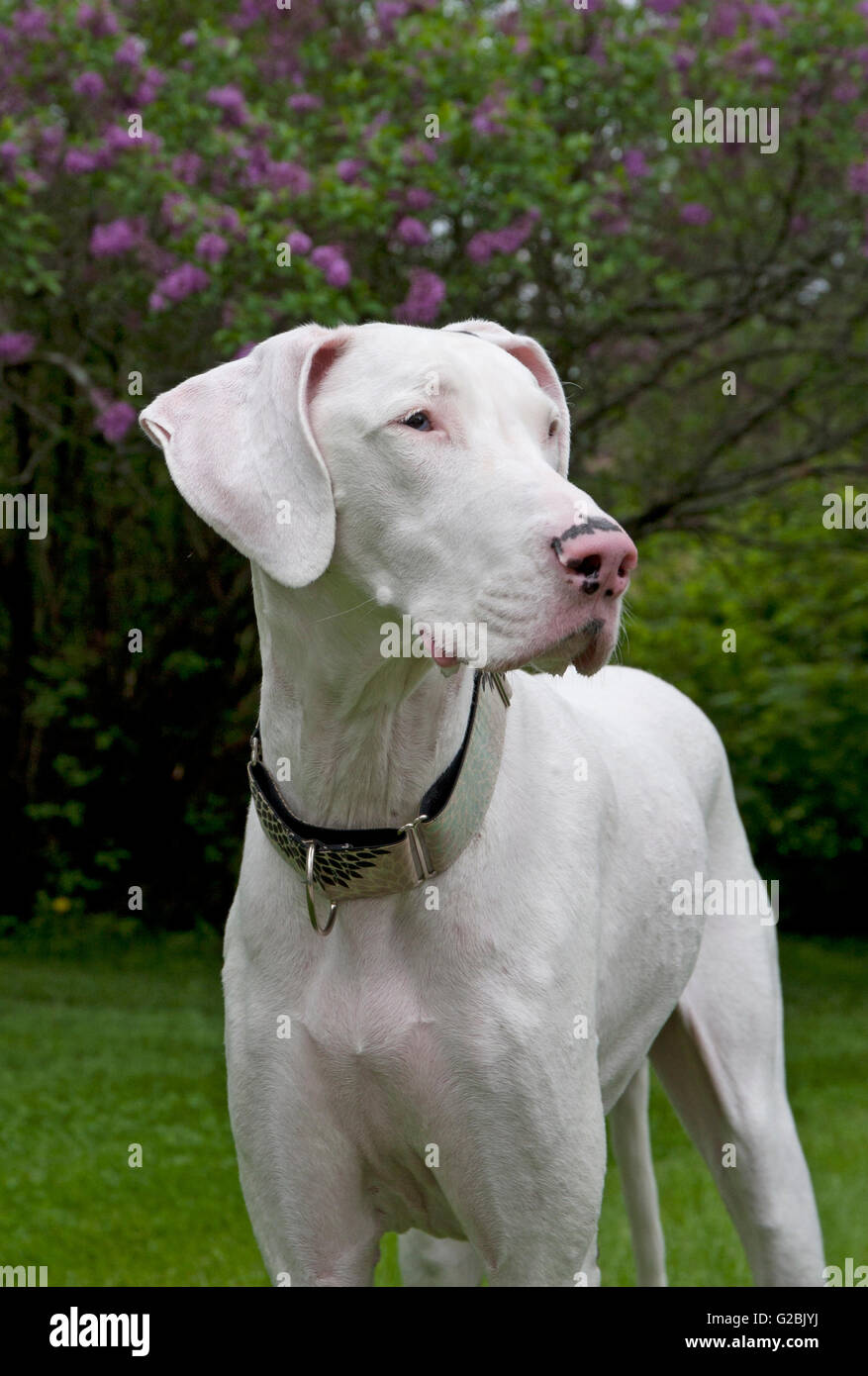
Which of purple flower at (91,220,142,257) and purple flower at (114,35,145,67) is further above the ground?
purple flower at (114,35,145,67)

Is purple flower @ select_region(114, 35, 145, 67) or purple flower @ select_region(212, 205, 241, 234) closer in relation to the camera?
purple flower @ select_region(212, 205, 241, 234)

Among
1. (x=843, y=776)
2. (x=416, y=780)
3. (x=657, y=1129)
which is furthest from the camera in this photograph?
(x=843, y=776)

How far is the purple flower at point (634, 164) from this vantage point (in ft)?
23.4

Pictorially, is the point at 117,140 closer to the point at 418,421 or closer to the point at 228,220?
the point at 228,220

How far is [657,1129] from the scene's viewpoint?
632 centimetres

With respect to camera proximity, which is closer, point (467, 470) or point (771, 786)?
point (467, 470)

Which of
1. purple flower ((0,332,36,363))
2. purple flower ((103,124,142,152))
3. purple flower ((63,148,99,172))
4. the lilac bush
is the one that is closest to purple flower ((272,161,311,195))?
the lilac bush

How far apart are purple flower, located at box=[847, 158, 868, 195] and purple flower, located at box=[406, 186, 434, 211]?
2.07 meters

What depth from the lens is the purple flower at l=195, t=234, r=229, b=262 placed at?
6379 millimetres

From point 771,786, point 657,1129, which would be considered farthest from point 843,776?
point 657,1129

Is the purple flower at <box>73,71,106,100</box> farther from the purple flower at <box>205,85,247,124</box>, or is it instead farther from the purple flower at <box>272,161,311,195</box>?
the purple flower at <box>272,161,311,195</box>

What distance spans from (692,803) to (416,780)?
1086 mm

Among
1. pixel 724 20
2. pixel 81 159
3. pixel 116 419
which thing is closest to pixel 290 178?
pixel 81 159

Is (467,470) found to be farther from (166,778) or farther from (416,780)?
(166,778)
